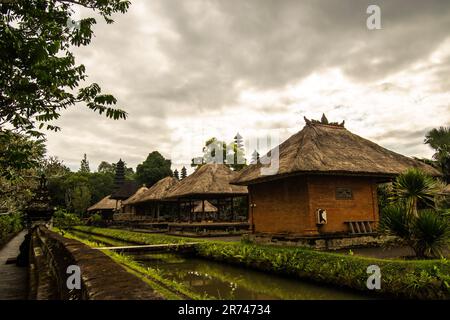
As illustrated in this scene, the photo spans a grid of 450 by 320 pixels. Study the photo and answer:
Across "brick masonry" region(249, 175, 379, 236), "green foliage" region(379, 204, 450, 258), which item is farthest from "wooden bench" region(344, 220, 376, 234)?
"green foliage" region(379, 204, 450, 258)

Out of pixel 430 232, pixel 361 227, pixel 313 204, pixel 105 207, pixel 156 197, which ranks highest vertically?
pixel 156 197

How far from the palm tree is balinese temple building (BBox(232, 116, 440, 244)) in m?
2.92

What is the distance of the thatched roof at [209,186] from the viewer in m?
24.7

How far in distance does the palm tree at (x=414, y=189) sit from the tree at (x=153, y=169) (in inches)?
1902

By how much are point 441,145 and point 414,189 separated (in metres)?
24.8

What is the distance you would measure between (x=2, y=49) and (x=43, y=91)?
150cm

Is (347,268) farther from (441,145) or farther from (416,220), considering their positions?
(441,145)

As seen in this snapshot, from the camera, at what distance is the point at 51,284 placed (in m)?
5.00

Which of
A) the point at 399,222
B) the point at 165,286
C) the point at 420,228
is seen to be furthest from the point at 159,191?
the point at 420,228

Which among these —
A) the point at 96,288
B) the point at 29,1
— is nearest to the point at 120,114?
the point at 29,1

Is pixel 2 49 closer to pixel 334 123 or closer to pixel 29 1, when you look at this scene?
pixel 29 1

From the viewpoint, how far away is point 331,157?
1485 cm

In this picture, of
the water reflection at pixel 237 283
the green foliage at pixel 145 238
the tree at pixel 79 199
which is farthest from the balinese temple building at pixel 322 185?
the tree at pixel 79 199

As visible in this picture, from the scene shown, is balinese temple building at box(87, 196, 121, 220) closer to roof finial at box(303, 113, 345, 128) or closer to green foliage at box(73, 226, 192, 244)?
green foliage at box(73, 226, 192, 244)
